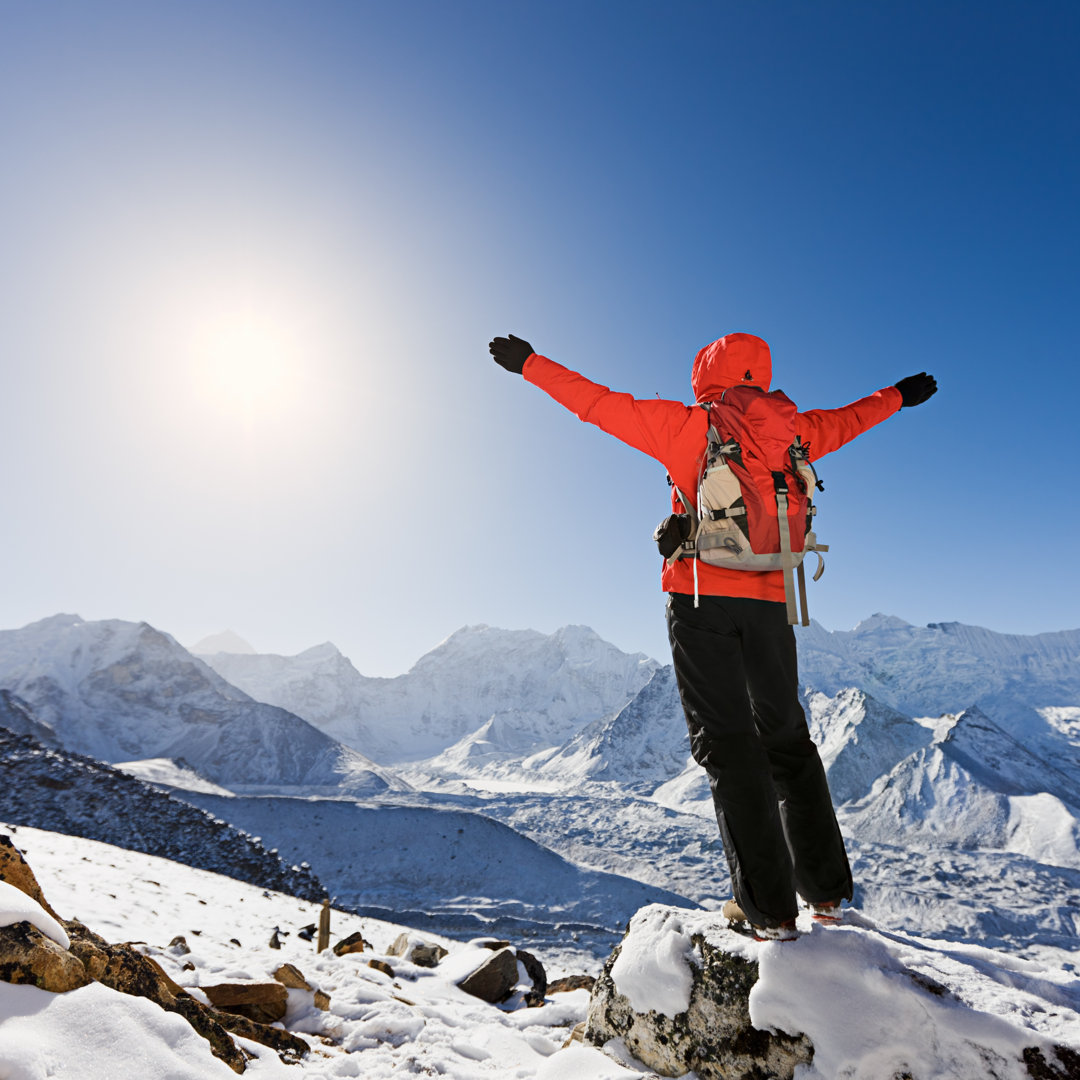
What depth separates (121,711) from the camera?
9262 cm

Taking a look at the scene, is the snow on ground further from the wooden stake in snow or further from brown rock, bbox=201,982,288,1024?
the wooden stake in snow

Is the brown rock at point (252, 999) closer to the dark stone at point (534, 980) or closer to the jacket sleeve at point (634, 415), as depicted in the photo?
the dark stone at point (534, 980)

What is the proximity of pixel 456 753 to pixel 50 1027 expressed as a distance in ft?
632

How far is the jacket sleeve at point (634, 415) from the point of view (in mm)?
3256

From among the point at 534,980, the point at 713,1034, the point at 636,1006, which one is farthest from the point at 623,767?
the point at 713,1034

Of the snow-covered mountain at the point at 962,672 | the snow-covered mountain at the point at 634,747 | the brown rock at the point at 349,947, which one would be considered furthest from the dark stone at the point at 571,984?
the snow-covered mountain at the point at 962,672

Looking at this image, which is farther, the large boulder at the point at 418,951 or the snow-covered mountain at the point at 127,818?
the snow-covered mountain at the point at 127,818

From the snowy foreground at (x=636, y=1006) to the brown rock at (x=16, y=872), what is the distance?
1117 mm

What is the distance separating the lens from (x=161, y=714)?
302 ft

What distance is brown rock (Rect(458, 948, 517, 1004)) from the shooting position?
270 inches

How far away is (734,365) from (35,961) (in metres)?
4.45

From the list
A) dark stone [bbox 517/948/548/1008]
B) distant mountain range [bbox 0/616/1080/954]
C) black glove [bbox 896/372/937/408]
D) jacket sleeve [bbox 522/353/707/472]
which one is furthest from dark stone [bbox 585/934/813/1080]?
distant mountain range [bbox 0/616/1080/954]

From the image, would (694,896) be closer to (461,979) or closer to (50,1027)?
(461,979)

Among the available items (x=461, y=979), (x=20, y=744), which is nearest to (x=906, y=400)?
(x=461, y=979)
